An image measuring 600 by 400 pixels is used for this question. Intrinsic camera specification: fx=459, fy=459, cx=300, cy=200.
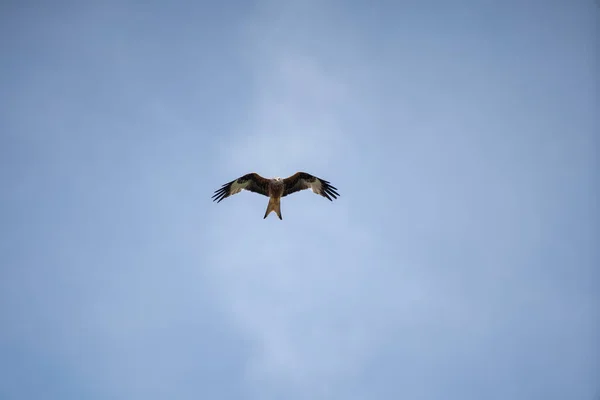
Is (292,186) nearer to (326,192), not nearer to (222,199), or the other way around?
(326,192)

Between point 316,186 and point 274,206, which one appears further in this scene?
point 316,186

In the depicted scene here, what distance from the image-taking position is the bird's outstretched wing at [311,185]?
1641 centimetres

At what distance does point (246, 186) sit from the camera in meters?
16.7

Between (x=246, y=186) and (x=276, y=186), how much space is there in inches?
51.4

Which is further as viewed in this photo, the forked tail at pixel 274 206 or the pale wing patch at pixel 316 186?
the pale wing patch at pixel 316 186

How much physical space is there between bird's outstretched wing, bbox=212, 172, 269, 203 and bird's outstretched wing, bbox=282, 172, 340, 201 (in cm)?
86

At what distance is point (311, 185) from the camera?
16.6 metres

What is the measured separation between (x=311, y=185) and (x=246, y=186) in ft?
7.74

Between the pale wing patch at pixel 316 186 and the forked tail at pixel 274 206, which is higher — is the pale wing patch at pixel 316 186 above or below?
above

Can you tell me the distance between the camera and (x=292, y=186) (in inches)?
647

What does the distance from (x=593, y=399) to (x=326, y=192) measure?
81.5 metres

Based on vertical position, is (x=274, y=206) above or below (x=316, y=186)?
below

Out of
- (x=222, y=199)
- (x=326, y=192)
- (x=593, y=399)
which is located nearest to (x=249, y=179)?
(x=222, y=199)

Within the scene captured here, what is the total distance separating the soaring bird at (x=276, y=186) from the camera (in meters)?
16.0
